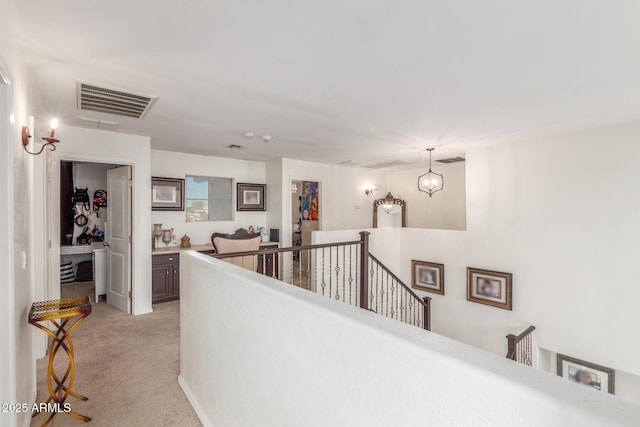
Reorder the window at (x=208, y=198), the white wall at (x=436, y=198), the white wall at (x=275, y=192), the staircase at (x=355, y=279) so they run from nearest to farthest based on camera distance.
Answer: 1. the staircase at (x=355, y=279)
2. the window at (x=208, y=198)
3. the white wall at (x=275, y=192)
4. the white wall at (x=436, y=198)

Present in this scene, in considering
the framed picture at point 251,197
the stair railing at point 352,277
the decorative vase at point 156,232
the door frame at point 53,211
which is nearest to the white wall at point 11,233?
the door frame at point 53,211

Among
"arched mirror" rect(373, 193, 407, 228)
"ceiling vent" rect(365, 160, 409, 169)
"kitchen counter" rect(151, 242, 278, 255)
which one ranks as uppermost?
"ceiling vent" rect(365, 160, 409, 169)

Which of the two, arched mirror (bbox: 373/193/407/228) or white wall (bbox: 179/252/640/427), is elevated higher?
arched mirror (bbox: 373/193/407/228)

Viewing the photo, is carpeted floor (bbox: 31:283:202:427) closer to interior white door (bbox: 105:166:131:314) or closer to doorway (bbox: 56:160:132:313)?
interior white door (bbox: 105:166:131:314)

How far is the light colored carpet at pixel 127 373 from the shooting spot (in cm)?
224

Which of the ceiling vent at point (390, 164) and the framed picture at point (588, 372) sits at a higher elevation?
the ceiling vent at point (390, 164)

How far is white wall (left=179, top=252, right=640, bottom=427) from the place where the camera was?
67 centimetres

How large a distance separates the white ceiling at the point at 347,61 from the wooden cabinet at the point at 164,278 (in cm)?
201

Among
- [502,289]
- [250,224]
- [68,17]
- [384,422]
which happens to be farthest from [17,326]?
[502,289]

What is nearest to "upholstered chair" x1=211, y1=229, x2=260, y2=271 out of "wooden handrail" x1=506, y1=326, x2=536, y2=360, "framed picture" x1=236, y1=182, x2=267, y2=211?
"framed picture" x1=236, y1=182, x2=267, y2=211

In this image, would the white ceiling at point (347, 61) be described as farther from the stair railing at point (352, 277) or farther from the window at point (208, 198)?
the window at point (208, 198)

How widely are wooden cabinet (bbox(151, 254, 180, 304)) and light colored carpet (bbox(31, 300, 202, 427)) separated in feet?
1.83

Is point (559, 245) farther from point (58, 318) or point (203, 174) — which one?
point (203, 174)

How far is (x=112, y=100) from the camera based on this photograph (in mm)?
2943
